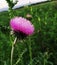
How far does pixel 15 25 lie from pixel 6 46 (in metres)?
1.86

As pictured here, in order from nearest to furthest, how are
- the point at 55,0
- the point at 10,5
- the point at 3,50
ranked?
the point at 10,5, the point at 3,50, the point at 55,0

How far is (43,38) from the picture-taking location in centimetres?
363

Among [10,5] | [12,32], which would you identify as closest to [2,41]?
[10,5]

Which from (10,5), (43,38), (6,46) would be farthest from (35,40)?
(10,5)

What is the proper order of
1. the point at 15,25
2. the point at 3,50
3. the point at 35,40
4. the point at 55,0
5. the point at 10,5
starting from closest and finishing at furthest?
the point at 15,25
the point at 10,5
the point at 3,50
the point at 35,40
the point at 55,0

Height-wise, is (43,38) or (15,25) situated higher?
(15,25)

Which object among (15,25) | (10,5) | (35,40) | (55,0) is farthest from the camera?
(55,0)

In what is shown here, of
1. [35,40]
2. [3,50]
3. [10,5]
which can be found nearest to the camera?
[10,5]

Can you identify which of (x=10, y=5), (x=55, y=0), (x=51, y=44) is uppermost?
(x=10, y=5)

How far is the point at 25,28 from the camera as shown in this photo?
167cm

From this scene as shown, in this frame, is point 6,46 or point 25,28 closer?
point 25,28

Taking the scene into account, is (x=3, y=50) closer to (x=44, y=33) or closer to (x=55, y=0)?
(x=44, y=33)

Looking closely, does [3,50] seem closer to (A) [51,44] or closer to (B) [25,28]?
(A) [51,44]

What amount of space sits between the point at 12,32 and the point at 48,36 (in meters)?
2.10
